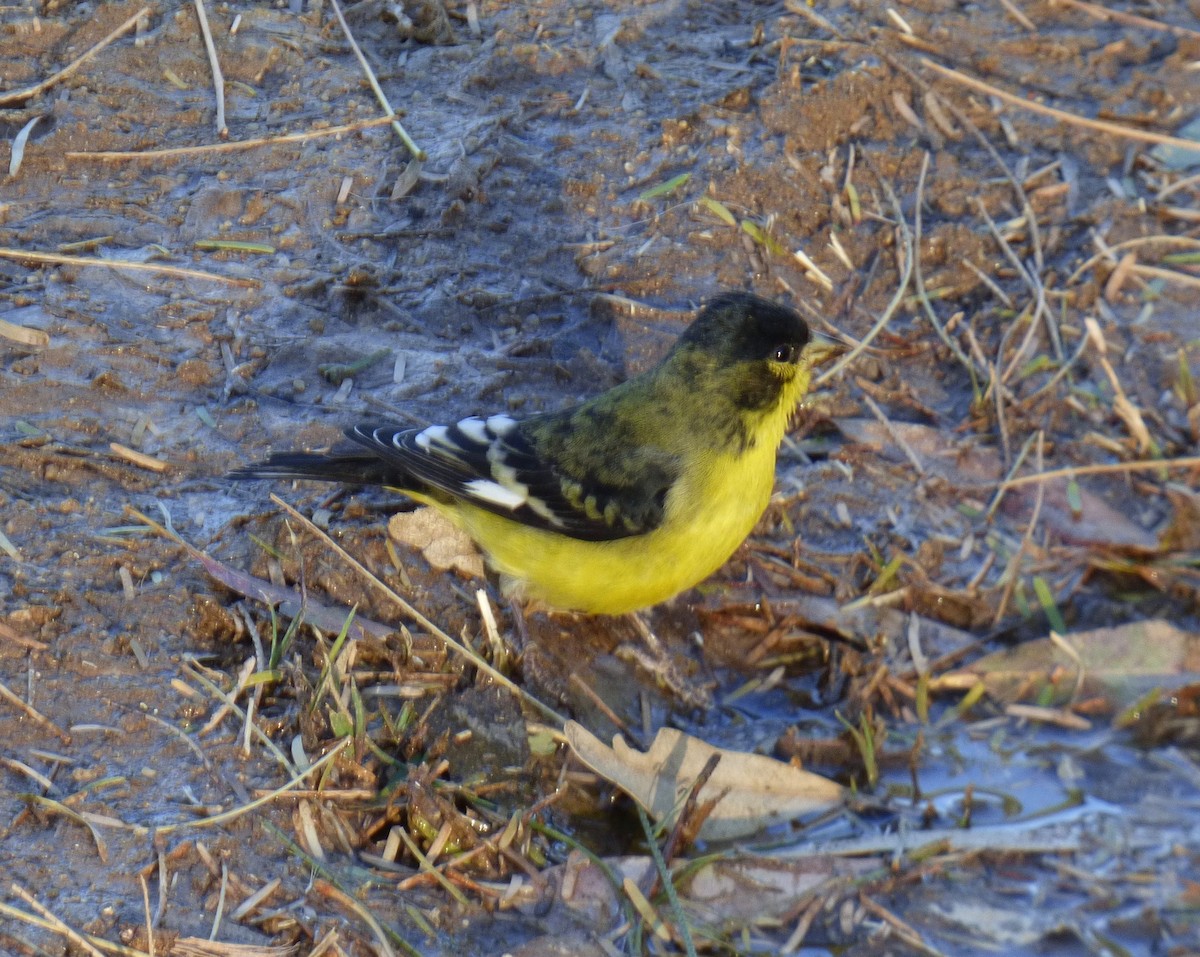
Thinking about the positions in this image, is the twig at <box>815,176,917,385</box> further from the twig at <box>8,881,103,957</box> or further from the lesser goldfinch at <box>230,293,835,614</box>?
the twig at <box>8,881,103,957</box>

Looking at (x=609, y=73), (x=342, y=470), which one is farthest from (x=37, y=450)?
(x=609, y=73)

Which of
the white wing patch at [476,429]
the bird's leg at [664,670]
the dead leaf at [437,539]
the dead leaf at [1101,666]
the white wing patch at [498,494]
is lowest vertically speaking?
the bird's leg at [664,670]

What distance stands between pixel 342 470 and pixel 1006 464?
2547mm

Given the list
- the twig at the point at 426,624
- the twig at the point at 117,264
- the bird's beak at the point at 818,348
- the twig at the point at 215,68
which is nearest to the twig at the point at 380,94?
the twig at the point at 215,68

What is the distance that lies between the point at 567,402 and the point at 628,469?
85 centimetres

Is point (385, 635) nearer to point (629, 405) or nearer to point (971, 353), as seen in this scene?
point (629, 405)

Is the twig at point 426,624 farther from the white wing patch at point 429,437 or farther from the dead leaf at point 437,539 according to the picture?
the white wing patch at point 429,437

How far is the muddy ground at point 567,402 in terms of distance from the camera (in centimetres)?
367

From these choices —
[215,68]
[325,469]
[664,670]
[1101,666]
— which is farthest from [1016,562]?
[215,68]

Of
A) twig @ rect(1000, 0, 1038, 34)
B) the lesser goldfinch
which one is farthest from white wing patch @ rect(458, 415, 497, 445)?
twig @ rect(1000, 0, 1038, 34)

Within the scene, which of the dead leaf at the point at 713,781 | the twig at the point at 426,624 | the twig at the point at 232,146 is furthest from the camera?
the twig at the point at 232,146

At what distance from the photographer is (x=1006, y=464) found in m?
5.11

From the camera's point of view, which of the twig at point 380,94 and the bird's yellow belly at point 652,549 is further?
the twig at point 380,94

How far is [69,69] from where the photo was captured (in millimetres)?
6414
